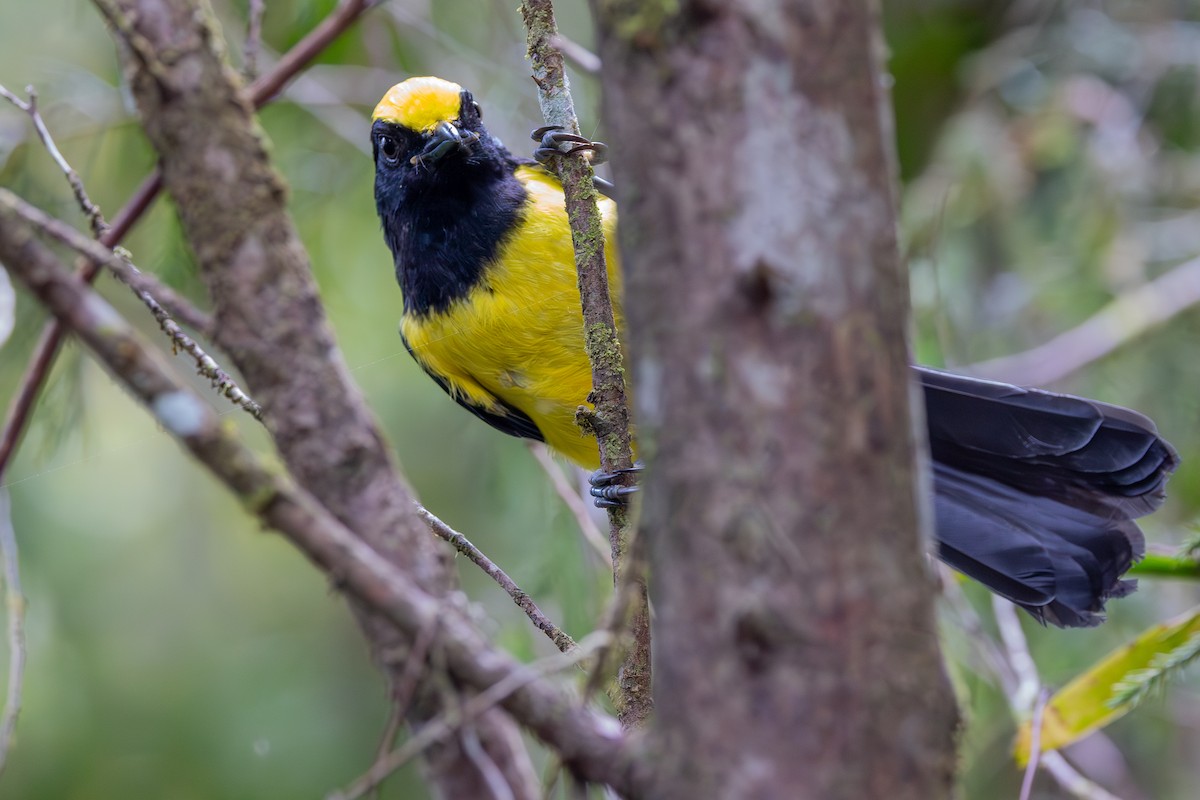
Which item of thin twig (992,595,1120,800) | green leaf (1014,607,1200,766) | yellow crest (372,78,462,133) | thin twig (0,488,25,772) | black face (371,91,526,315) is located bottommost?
thin twig (992,595,1120,800)

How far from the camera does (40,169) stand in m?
3.48

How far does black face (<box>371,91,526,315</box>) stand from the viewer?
2881 mm

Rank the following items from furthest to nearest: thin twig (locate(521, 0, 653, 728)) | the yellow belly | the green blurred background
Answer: the green blurred background → the yellow belly → thin twig (locate(521, 0, 653, 728))

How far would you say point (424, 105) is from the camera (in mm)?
3002

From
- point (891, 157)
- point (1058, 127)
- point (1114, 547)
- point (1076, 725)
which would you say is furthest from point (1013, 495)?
point (1058, 127)

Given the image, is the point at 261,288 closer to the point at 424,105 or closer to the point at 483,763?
the point at 483,763

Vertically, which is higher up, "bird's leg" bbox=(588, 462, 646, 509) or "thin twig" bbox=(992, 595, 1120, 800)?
"bird's leg" bbox=(588, 462, 646, 509)

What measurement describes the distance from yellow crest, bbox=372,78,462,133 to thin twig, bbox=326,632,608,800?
7.29 ft

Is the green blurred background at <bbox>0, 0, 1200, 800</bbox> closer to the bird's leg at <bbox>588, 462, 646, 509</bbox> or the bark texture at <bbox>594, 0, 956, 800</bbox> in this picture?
the bird's leg at <bbox>588, 462, 646, 509</bbox>

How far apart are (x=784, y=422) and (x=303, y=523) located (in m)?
0.41

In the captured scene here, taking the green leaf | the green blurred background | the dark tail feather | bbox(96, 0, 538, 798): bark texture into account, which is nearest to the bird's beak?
the green blurred background

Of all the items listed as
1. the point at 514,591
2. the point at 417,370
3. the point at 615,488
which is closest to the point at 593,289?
the point at 615,488

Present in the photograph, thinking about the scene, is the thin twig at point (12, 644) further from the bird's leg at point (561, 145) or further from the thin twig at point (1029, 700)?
the thin twig at point (1029, 700)

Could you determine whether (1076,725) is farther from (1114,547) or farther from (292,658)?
(292,658)
